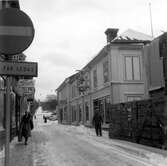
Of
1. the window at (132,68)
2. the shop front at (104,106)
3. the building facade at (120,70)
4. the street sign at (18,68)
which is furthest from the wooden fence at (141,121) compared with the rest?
the street sign at (18,68)

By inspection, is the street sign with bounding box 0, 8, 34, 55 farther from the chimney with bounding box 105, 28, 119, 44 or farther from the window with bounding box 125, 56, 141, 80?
the chimney with bounding box 105, 28, 119, 44

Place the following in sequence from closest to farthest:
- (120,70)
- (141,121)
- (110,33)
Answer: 1. (141,121)
2. (120,70)
3. (110,33)

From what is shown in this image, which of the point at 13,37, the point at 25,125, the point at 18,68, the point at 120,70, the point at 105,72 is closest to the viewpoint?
the point at 13,37

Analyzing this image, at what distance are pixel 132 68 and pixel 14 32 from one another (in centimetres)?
2395

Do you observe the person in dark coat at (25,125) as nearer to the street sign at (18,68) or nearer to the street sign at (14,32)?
the street sign at (18,68)

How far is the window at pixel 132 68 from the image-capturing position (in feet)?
89.7

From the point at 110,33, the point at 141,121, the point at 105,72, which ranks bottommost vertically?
the point at 141,121

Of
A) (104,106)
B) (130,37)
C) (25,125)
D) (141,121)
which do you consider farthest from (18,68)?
(104,106)

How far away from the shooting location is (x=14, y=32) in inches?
156

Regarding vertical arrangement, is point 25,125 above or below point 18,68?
below

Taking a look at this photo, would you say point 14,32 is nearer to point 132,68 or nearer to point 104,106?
point 132,68

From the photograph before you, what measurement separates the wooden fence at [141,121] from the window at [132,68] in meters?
8.01

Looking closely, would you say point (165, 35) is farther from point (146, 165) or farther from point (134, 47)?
point (134, 47)

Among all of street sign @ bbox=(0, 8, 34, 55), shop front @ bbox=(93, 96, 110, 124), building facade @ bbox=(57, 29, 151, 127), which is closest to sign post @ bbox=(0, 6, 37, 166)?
street sign @ bbox=(0, 8, 34, 55)
